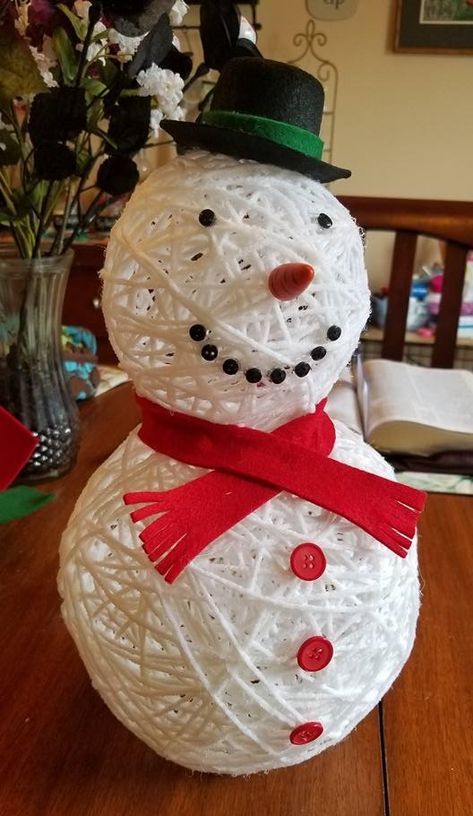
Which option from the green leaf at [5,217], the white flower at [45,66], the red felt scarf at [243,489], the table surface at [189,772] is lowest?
the table surface at [189,772]

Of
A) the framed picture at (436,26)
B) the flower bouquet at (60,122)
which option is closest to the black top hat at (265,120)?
the flower bouquet at (60,122)

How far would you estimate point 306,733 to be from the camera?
32cm

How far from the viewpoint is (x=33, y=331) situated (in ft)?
2.08

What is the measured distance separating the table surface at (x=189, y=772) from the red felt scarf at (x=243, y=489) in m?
0.14

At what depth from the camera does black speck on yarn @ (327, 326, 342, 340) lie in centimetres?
31

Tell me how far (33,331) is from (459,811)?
485 mm

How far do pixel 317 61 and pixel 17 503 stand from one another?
5.65ft

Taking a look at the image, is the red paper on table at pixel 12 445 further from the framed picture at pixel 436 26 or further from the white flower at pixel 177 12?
the framed picture at pixel 436 26

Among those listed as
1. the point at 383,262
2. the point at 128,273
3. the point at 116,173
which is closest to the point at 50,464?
the point at 116,173

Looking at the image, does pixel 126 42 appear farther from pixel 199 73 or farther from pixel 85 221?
pixel 85 221

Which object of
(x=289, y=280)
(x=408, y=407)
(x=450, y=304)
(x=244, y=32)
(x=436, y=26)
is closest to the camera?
(x=289, y=280)

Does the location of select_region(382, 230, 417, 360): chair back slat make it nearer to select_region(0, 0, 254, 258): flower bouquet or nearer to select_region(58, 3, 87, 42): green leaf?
select_region(0, 0, 254, 258): flower bouquet

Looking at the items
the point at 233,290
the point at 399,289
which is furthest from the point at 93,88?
the point at 399,289

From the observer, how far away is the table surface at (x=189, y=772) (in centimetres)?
36
